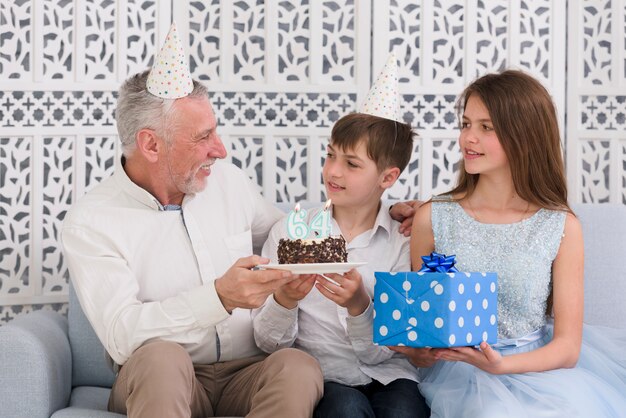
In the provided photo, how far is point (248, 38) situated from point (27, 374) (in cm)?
156

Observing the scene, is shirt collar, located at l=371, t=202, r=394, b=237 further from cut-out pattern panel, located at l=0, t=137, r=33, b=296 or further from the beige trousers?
cut-out pattern panel, located at l=0, t=137, r=33, b=296

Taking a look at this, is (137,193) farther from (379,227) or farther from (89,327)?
(379,227)

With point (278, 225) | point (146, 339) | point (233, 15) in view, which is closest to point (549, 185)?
point (278, 225)

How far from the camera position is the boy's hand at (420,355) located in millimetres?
2350

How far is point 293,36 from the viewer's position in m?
3.52

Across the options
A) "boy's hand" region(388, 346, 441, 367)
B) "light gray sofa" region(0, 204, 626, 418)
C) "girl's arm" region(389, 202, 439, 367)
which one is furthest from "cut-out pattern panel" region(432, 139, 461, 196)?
"boy's hand" region(388, 346, 441, 367)

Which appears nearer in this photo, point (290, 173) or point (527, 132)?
point (527, 132)

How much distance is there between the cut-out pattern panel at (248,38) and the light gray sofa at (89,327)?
0.64 metres

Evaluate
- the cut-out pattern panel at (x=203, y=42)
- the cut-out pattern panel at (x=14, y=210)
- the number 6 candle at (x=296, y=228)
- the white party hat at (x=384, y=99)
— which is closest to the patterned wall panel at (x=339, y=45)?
the cut-out pattern panel at (x=203, y=42)

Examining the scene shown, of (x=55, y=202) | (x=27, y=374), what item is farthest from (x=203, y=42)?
(x=27, y=374)

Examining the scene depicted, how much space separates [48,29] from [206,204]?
1.12m

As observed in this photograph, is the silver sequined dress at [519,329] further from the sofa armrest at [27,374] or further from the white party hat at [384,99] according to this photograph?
the sofa armrest at [27,374]

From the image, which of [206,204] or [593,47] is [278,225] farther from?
[593,47]

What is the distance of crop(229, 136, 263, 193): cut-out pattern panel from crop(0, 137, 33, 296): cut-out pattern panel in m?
0.75
